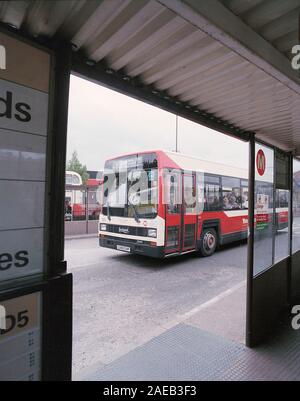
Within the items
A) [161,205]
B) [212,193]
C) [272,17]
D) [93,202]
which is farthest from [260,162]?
[93,202]

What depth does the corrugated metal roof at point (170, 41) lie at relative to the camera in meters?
1.46

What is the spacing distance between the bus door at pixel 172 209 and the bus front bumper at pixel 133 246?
31cm

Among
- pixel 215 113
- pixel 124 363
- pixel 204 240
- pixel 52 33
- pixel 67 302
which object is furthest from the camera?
pixel 204 240

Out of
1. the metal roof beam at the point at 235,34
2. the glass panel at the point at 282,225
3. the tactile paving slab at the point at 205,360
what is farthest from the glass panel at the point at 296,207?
the metal roof beam at the point at 235,34

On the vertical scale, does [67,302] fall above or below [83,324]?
above

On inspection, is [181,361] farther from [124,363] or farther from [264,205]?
[264,205]

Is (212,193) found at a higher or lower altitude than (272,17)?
lower

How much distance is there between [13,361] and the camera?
1544 millimetres

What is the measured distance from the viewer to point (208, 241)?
335 inches

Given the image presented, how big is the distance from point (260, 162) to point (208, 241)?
5299 mm

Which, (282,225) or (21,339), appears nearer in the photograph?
(21,339)

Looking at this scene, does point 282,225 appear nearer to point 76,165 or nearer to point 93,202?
point 93,202

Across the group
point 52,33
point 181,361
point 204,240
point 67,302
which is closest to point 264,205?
point 181,361

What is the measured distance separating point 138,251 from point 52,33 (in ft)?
19.3
